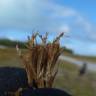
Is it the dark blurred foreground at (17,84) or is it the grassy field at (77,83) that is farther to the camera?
the grassy field at (77,83)

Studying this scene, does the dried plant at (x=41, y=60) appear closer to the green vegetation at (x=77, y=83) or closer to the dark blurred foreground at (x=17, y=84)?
the dark blurred foreground at (x=17, y=84)

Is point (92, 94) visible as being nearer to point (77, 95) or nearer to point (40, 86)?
point (77, 95)

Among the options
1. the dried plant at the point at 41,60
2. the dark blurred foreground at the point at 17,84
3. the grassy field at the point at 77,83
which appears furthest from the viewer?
the grassy field at the point at 77,83

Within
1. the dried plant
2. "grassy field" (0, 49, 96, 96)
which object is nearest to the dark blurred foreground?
the dried plant

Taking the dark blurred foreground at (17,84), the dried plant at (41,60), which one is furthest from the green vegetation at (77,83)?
the dried plant at (41,60)

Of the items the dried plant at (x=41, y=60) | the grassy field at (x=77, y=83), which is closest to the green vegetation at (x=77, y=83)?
the grassy field at (x=77, y=83)

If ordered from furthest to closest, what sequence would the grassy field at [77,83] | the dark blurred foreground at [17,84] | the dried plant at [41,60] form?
the grassy field at [77,83]
the dried plant at [41,60]
the dark blurred foreground at [17,84]

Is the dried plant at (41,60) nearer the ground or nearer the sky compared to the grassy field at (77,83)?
nearer the sky

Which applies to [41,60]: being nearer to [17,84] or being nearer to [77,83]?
[17,84]
